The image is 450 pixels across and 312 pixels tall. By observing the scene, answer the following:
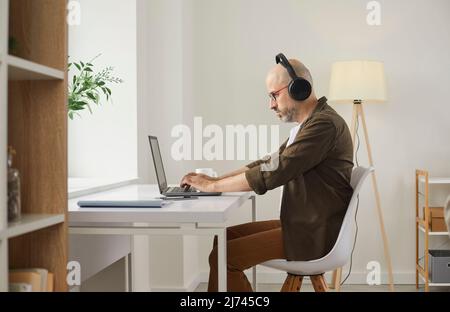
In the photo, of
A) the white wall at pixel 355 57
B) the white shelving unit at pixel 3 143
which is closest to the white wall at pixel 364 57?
the white wall at pixel 355 57

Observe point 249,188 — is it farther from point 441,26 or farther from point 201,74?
point 441,26

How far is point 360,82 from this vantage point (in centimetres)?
349

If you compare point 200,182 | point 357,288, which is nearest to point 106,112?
point 200,182

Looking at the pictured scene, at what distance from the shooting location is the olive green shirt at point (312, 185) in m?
2.12

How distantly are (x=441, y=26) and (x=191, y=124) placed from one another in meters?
1.78

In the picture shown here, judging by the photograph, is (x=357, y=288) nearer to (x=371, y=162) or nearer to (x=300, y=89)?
(x=371, y=162)

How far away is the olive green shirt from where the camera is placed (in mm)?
2121

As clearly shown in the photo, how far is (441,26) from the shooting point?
3865 mm

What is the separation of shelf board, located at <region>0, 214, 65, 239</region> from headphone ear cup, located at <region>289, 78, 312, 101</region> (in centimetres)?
113

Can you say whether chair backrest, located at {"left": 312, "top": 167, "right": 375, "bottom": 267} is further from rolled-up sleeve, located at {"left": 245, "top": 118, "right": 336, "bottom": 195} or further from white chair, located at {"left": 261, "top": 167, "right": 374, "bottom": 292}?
rolled-up sleeve, located at {"left": 245, "top": 118, "right": 336, "bottom": 195}

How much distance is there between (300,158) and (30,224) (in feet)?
3.50

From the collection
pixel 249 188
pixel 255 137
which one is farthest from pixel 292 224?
pixel 255 137

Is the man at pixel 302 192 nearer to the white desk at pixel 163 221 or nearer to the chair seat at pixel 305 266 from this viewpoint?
the chair seat at pixel 305 266

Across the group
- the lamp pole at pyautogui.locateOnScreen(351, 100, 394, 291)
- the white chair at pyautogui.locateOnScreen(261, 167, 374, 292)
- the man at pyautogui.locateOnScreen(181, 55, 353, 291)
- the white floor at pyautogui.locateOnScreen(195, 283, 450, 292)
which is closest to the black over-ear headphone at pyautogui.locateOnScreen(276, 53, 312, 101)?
the man at pyautogui.locateOnScreen(181, 55, 353, 291)
